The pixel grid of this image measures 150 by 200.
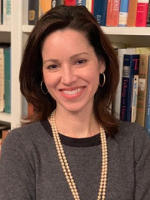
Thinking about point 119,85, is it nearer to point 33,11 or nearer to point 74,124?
point 74,124

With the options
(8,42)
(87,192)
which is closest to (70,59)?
(87,192)

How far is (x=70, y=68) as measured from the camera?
104 cm

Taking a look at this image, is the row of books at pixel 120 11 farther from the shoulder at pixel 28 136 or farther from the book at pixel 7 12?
the shoulder at pixel 28 136

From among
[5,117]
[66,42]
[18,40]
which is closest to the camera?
[66,42]

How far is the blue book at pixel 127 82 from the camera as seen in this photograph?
1214mm

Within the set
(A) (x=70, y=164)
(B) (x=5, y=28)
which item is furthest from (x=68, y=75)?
(B) (x=5, y=28)

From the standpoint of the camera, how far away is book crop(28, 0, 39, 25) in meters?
1.33

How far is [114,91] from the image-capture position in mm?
1224

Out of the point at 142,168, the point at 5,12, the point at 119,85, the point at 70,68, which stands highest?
the point at 5,12

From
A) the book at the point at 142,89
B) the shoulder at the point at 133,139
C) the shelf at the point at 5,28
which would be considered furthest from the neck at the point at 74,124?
the shelf at the point at 5,28

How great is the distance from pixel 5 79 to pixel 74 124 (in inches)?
19.5

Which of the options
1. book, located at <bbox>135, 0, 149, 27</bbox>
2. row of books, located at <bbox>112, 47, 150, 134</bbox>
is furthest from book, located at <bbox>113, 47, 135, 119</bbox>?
book, located at <bbox>135, 0, 149, 27</bbox>

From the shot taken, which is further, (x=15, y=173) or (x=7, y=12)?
(x=7, y=12)

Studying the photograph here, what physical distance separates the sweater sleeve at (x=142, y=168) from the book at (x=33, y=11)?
615 millimetres
